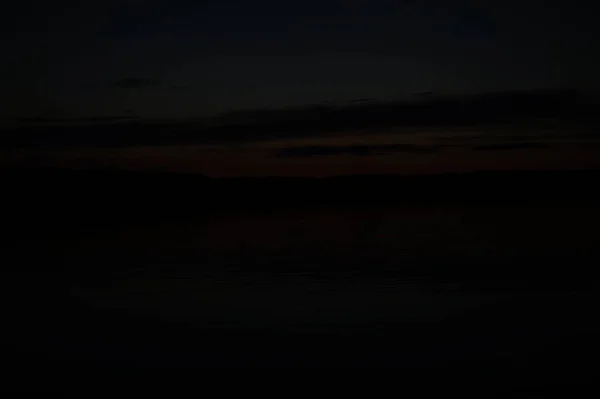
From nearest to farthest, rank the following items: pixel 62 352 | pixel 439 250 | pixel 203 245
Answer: pixel 62 352 → pixel 439 250 → pixel 203 245

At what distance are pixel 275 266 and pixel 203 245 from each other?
247 cm

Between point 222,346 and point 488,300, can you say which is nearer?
point 222,346

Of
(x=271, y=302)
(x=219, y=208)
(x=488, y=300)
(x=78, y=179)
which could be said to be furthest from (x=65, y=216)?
(x=488, y=300)

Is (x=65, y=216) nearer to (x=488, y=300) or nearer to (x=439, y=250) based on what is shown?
(x=439, y=250)

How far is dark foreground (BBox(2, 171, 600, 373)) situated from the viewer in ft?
19.0

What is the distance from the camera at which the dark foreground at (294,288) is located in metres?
5.78

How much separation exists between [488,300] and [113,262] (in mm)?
4781

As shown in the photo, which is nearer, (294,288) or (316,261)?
(294,288)

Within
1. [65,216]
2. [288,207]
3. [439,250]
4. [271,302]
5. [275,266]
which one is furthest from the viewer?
[288,207]

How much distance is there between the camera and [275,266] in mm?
9430

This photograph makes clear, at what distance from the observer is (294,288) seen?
8.02 meters

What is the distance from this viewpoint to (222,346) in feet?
19.5

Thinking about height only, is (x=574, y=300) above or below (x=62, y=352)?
above

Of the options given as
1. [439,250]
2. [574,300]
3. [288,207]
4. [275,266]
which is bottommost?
[574,300]
